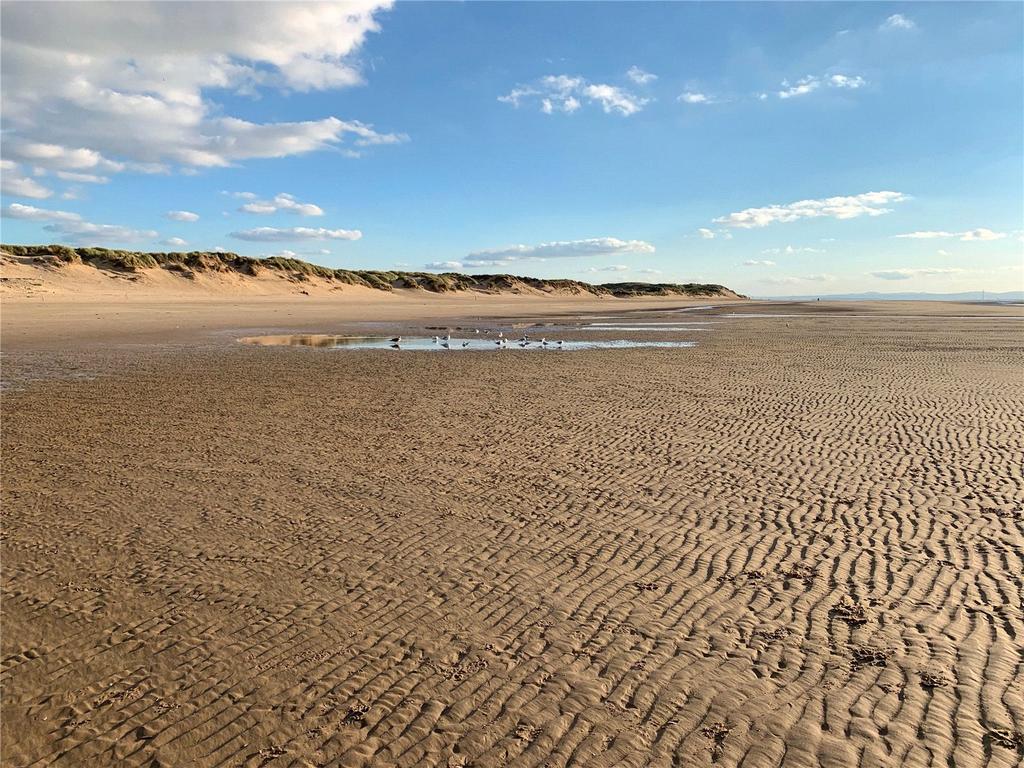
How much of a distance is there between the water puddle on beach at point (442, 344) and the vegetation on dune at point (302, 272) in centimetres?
4502

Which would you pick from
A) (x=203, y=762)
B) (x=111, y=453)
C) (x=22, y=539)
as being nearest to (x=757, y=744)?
(x=203, y=762)

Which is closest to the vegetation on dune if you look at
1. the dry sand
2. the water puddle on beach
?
the water puddle on beach

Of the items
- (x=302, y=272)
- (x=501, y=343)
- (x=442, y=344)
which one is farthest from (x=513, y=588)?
(x=302, y=272)

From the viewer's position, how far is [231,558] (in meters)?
6.26

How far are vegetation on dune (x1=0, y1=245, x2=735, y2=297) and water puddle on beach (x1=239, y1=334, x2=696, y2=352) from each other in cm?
4502

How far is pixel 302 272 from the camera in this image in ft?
275

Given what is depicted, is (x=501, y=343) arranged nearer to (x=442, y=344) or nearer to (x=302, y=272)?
(x=442, y=344)

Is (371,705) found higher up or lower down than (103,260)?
lower down

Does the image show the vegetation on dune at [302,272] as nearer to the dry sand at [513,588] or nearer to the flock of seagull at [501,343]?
the flock of seagull at [501,343]

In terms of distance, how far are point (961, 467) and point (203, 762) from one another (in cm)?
935

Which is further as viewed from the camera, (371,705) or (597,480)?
(597,480)

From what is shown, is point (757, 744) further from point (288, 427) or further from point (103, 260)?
point (103, 260)

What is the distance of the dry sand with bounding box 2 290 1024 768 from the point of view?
13.1 ft

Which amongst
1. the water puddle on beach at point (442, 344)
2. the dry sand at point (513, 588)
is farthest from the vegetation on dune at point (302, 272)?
the dry sand at point (513, 588)
